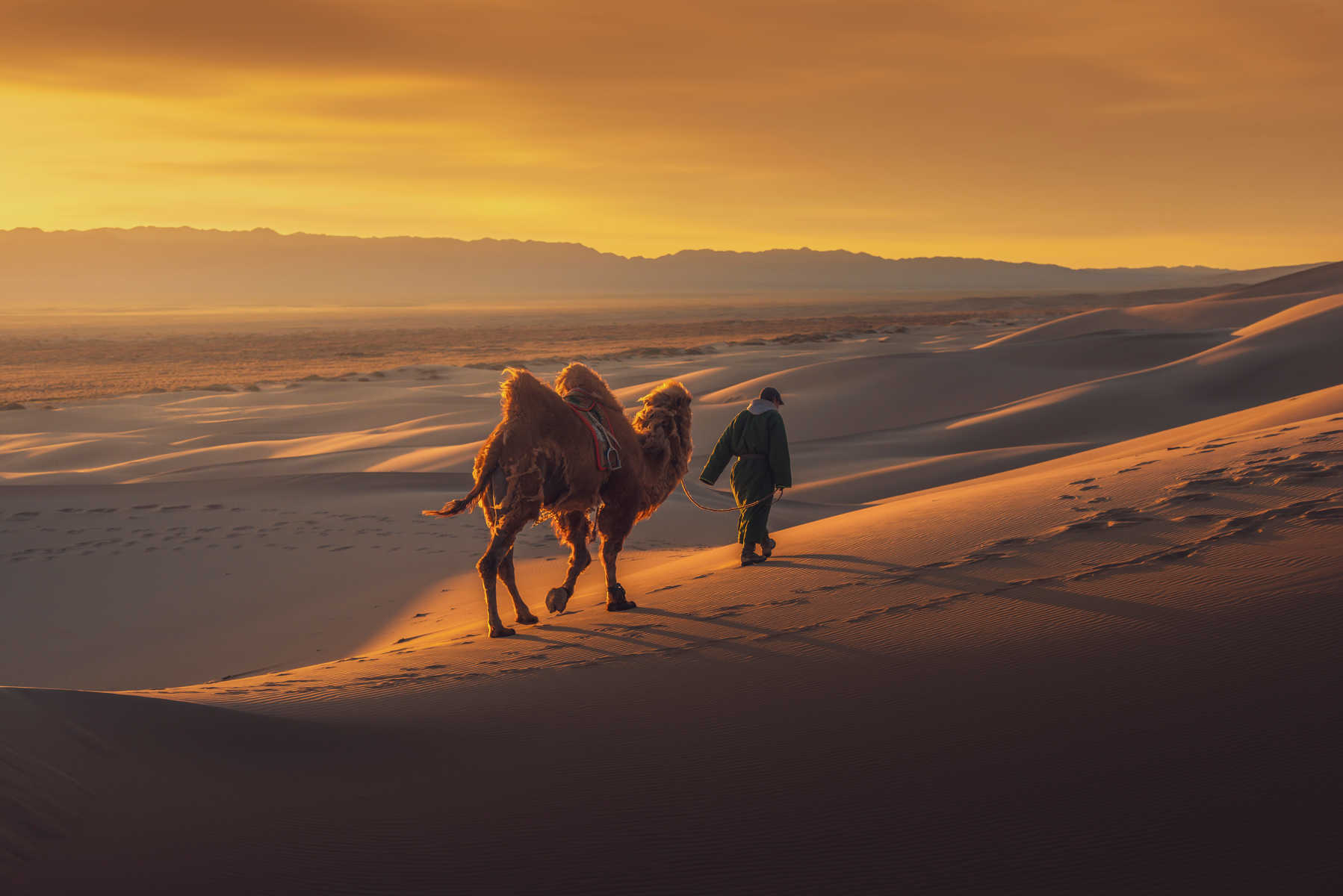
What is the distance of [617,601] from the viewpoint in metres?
7.11

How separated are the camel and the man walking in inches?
18.5

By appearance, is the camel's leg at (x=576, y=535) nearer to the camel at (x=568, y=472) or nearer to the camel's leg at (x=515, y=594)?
the camel at (x=568, y=472)

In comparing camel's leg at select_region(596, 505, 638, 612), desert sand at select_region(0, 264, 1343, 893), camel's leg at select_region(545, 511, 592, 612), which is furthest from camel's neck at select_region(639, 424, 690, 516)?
desert sand at select_region(0, 264, 1343, 893)

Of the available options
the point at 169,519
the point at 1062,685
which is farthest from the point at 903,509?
the point at 169,519

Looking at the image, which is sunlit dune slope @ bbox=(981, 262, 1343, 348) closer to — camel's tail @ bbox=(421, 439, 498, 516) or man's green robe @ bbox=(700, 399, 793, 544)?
man's green robe @ bbox=(700, 399, 793, 544)

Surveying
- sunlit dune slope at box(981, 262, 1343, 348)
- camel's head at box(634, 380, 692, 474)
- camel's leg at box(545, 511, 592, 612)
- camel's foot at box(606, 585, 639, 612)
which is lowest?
camel's foot at box(606, 585, 639, 612)

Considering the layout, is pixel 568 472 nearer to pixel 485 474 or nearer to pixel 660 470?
pixel 485 474

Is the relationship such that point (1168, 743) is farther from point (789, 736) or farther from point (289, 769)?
point (289, 769)

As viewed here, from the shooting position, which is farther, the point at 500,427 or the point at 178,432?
the point at 178,432

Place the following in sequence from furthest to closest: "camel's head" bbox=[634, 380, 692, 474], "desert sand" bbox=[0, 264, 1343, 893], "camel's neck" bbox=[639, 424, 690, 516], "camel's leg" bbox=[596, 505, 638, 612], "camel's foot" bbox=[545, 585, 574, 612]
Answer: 1. "camel's head" bbox=[634, 380, 692, 474]
2. "camel's neck" bbox=[639, 424, 690, 516]
3. "camel's leg" bbox=[596, 505, 638, 612]
4. "camel's foot" bbox=[545, 585, 574, 612]
5. "desert sand" bbox=[0, 264, 1343, 893]

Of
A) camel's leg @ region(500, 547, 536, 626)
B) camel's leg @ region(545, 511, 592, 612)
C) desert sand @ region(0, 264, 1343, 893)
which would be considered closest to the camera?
desert sand @ region(0, 264, 1343, 893)

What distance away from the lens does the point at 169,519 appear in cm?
1303

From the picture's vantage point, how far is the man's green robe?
805 centimetres

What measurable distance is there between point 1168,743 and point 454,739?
2.92 m
